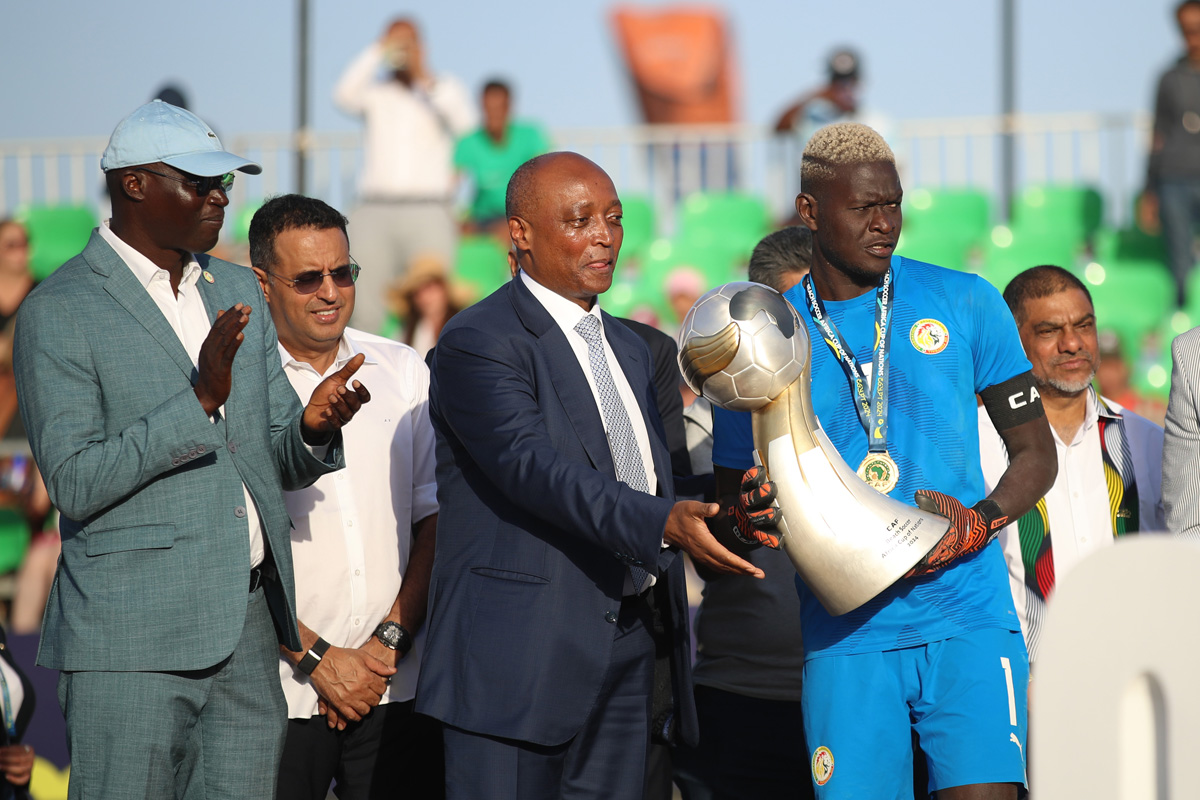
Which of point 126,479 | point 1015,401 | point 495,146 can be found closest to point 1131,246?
point 495,146

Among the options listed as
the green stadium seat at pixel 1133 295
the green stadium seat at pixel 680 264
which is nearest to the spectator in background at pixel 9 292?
the green stadium seat at pixel 680 264

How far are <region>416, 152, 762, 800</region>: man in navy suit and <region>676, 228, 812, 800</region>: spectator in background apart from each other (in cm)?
74

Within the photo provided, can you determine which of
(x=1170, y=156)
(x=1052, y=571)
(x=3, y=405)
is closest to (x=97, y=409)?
(x=1052, y=571)

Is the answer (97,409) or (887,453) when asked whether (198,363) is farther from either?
(887,453)

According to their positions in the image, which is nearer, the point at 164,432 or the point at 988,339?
the point at 164,432

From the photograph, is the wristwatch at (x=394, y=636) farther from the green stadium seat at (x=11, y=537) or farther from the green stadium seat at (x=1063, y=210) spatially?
the green stadium seat at (x=1063, y=210)

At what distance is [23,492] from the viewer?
27.8 ft

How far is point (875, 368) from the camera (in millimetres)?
3443

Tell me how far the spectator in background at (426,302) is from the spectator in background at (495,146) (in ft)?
7.89

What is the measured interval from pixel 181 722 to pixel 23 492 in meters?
5.84

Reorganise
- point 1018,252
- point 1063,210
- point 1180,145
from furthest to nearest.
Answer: point 1063,210 → point 1018,252 → point 1180,145

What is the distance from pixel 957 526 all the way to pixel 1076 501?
1227 mm

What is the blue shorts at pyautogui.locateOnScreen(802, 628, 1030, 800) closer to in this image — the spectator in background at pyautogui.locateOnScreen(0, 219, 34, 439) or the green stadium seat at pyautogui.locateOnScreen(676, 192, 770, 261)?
the spectator in background at pyautogui.locateOnScreen(0, 219, 34, 439)

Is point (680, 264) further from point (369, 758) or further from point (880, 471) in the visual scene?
point (880, 471)
